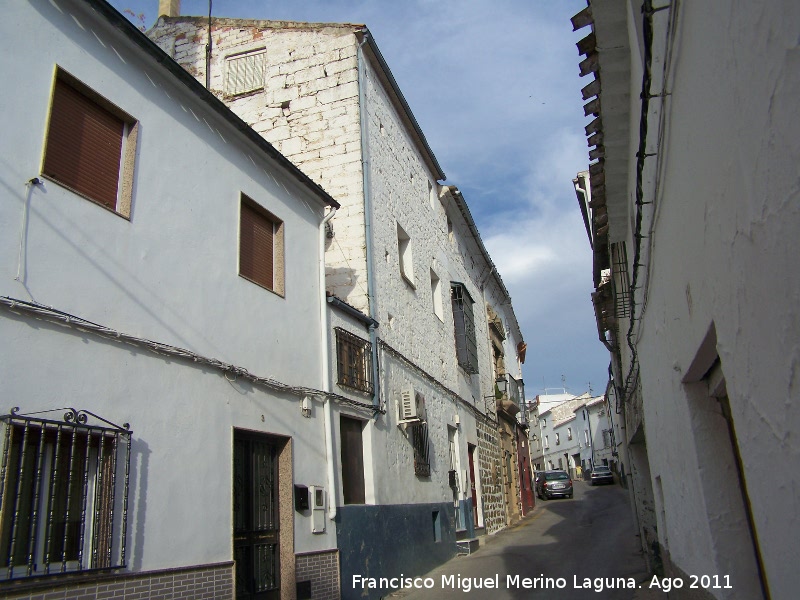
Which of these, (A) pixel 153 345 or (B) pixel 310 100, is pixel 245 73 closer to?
(B) pixel 310 100

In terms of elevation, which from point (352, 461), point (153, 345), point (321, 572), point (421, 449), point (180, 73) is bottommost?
point (321, 572)

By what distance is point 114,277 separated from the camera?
5.29 m

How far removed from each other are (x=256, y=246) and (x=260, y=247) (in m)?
0.08

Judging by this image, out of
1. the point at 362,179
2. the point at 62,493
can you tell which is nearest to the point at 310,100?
the point at 362,179

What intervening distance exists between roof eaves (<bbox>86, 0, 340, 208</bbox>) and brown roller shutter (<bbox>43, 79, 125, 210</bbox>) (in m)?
0.74

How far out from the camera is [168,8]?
1323cm

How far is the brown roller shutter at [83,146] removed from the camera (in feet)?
16.7

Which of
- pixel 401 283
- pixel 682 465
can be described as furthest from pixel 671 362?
pixel 401 283

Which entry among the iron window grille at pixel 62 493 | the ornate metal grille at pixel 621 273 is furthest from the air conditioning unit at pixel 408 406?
the iron window grille at pixel 62 493

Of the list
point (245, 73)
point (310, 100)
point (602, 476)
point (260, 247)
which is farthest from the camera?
point (602, 476)

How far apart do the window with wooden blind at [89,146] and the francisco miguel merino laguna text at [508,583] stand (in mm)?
5894

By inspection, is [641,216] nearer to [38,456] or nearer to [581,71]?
[581,71]

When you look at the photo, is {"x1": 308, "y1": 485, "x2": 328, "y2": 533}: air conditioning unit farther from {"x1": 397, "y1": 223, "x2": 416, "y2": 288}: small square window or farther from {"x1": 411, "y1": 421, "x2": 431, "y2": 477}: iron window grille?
{"x1": 397, "y1": 223, "x2": 416, "y2": 288}: small square window

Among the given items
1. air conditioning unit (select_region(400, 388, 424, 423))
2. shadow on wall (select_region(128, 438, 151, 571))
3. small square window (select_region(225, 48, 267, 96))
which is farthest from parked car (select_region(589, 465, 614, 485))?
shadow on wall (select_region(128, 438, 151, 571))
